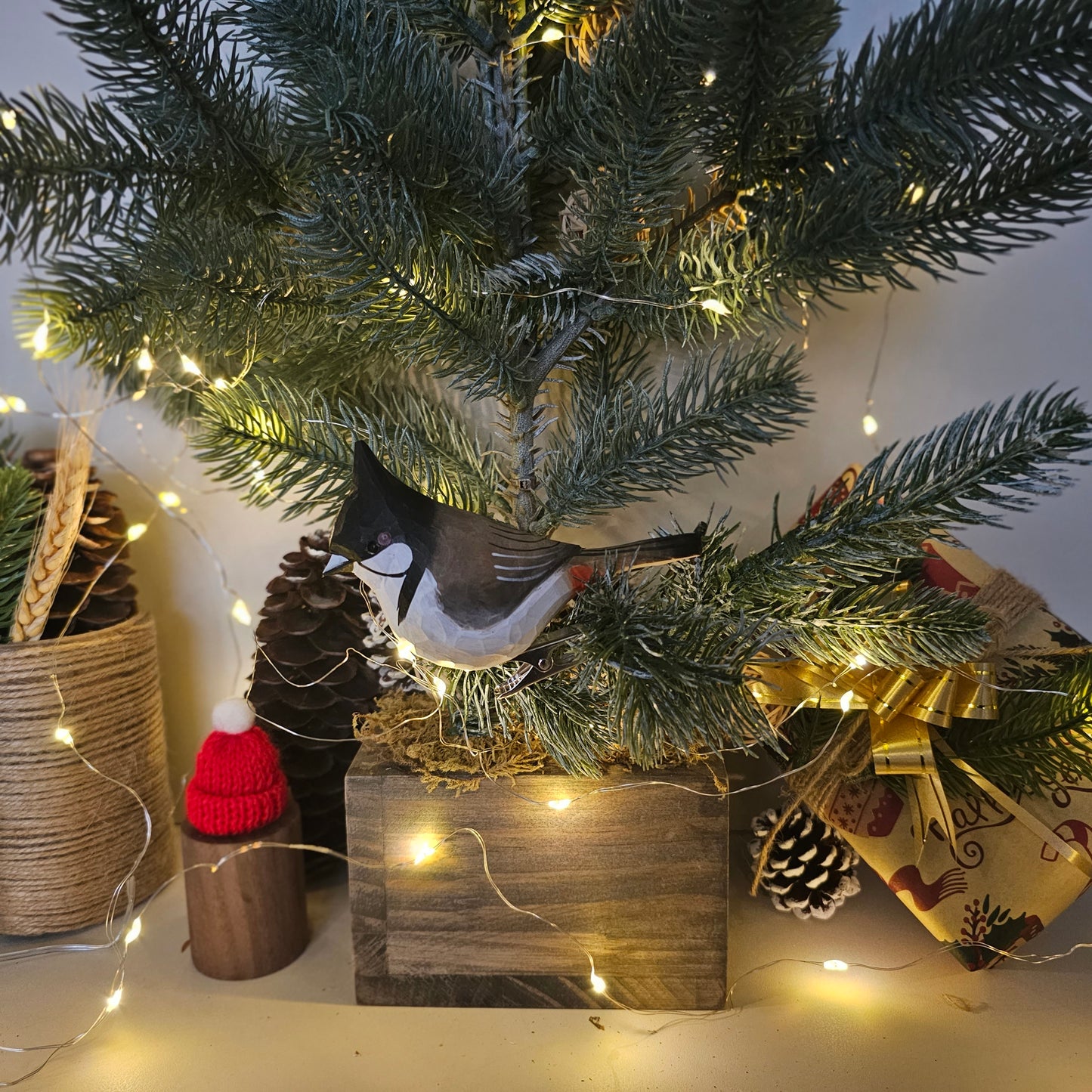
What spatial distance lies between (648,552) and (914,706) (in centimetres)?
22

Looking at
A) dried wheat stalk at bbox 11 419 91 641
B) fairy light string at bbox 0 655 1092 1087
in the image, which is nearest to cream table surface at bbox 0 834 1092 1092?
fairy light string at bbox 0 655 1092 1087

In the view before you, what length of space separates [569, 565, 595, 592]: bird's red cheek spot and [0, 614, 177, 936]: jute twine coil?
1.22 ft

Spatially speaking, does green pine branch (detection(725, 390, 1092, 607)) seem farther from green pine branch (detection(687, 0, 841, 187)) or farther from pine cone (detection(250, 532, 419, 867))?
pine cone (detection(250, 532, 419, 867))

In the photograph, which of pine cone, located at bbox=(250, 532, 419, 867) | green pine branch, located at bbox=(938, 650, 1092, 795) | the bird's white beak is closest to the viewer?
the bird's white beak

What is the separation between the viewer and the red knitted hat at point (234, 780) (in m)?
0.60

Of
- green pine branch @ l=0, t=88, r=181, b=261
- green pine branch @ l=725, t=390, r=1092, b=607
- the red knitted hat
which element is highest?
green pine branch @ l=0, t=88, r=181, b=261

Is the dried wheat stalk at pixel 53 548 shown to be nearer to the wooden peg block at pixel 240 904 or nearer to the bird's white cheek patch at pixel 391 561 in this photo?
the wooden peg block at pixel 240 904

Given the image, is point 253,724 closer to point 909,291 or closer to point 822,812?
point 822,812

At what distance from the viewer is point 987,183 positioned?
0.47 metres

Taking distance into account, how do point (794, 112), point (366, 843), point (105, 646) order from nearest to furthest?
1. point (794, 112)
2. point (366, 843)
3. point (105, 646)

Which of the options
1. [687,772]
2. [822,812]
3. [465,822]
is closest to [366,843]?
[465,822]

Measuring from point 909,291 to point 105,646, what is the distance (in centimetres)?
67

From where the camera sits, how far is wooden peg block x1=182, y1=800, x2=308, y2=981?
0.59 m

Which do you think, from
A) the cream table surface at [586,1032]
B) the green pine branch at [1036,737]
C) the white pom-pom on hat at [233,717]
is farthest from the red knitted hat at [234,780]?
the green pine branch at [1036,737]
